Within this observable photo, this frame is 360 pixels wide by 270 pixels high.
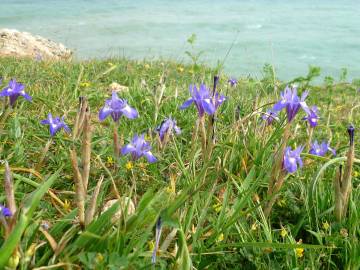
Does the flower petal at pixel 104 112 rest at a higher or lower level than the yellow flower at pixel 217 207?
higher

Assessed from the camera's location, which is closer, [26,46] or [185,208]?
[185,208]

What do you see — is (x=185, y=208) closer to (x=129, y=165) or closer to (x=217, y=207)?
(x=217, y=207)

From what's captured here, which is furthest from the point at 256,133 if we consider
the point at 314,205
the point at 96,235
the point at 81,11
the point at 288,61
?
the point at 81,11

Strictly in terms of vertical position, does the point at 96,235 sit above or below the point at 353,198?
above

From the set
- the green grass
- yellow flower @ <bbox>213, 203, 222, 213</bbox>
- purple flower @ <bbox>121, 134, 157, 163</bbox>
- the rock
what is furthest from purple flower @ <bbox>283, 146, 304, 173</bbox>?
the rock

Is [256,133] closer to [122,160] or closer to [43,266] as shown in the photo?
[122,160]

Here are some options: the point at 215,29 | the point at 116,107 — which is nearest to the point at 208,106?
the point at 116,107

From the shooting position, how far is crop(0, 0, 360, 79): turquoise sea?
831 cm

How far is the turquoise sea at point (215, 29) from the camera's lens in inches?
327

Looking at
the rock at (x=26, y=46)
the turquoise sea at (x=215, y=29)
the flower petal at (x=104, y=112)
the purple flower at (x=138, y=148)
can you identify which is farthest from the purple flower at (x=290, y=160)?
the rock at (x=26, y=46)

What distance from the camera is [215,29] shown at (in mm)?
10914

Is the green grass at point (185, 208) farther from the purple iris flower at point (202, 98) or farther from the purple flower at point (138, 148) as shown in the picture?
the purple iris flower at point (202, 98)

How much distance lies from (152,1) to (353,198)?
641 inches

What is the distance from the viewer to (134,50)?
8938mm
